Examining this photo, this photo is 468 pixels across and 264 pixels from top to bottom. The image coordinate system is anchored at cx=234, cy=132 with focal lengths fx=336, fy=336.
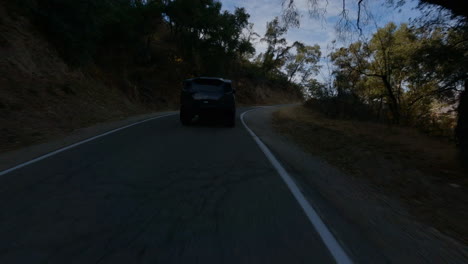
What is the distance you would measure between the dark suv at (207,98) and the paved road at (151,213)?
5826mm

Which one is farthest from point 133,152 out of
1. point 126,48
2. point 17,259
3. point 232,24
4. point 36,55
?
point 232,24

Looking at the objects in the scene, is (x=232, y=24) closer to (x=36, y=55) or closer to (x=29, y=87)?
(x=36, y=55)

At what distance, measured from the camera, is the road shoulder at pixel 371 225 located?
3.20m

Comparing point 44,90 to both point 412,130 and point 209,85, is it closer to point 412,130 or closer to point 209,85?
point 209,85

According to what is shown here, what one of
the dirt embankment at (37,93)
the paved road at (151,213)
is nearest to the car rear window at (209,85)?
the dirt embankment at (37,93)

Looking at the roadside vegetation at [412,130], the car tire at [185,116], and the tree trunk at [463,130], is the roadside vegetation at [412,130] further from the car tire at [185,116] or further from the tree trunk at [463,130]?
the car tire at [185,116]

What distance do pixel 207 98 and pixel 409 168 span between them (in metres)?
7.66

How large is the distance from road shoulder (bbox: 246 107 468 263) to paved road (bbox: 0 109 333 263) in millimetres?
365

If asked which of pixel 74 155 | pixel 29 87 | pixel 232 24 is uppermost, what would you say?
pixel 232 24

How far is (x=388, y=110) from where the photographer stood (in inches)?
829

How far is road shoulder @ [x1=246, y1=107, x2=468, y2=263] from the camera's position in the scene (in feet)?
10.5

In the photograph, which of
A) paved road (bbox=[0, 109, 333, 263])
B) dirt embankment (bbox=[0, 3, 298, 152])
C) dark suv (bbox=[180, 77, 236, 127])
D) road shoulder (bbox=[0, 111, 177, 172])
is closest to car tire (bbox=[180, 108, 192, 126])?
dark suv (bbox=[180, 77, 236, 127])

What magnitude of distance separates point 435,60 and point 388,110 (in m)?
9.89

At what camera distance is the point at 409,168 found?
265 inches
